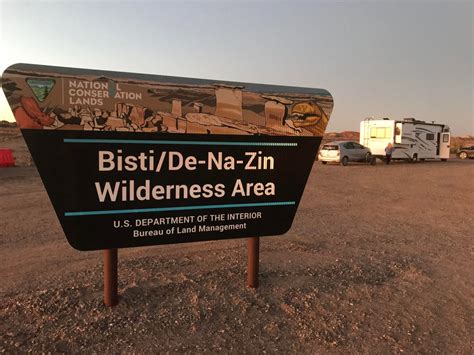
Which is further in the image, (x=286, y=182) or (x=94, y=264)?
(x=94, y=264)

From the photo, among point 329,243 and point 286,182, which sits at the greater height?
point 286,182

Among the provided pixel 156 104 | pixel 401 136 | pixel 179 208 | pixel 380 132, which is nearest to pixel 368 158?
pixel 380 132

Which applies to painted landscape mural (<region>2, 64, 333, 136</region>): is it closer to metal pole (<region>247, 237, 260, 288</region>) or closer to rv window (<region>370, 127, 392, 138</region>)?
metal pole (<region>247, 237, 260, 288</region>)

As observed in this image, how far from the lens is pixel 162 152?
313 cm

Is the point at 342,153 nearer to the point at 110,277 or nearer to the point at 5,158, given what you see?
the point at 5,158

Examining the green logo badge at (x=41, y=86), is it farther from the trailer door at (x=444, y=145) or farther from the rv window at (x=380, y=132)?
the trailer door at (x=444, y=145)

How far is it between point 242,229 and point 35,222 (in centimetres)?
500

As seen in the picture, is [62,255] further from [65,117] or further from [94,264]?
[65,117]

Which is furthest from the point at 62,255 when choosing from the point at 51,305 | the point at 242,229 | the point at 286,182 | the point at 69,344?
the point at 286,182

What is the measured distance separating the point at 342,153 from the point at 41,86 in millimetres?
21615

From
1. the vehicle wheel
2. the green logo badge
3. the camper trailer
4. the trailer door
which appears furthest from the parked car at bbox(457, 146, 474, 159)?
the green logo badge

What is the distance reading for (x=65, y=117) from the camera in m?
2.76

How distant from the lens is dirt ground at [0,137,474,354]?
2920mm

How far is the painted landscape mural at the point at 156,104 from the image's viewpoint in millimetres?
2656
